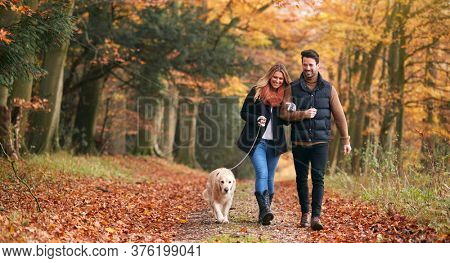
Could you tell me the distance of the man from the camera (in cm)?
844

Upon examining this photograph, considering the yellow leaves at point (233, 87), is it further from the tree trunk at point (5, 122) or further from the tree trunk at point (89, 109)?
the tree trunk at point (5, 122)

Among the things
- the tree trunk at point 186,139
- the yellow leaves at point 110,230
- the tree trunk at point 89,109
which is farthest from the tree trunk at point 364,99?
the yellow leaves at point 110,230

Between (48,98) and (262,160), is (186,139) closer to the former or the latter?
(48,98)

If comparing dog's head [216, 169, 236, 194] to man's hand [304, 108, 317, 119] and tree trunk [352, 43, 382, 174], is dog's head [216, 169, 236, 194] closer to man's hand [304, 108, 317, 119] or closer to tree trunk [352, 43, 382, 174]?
man's hand [304, 108, 317, 119]

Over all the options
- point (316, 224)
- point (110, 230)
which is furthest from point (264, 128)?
point (110, 230)

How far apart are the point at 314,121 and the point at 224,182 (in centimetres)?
165

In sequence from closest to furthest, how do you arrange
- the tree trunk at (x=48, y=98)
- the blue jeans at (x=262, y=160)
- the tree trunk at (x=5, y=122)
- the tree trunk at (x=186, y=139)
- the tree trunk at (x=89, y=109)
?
the blue jeans at (x=262, y=160) → the tree trunk at (x=5, y=122) → the tree trunk at (x=48, y=98) → the tree trunk at (x=89, y=109) → the tree trunk at (x=186, y=139)

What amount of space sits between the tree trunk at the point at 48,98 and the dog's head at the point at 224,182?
Result: 30.0 ft

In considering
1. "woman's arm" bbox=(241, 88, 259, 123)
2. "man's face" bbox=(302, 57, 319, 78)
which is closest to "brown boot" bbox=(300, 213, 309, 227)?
"woman's arm" bbox=(241, 88, 259, 123)

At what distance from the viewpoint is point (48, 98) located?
1684cm

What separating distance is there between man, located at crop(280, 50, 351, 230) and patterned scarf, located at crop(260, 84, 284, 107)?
1.11 feet

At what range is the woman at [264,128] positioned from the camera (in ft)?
29.2

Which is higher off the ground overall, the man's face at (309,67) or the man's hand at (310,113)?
the man's face at (309,67)

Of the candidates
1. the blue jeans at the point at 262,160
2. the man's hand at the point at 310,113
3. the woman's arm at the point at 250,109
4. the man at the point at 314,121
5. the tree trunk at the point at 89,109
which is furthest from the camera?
the tree trunk at the point at 89,109
